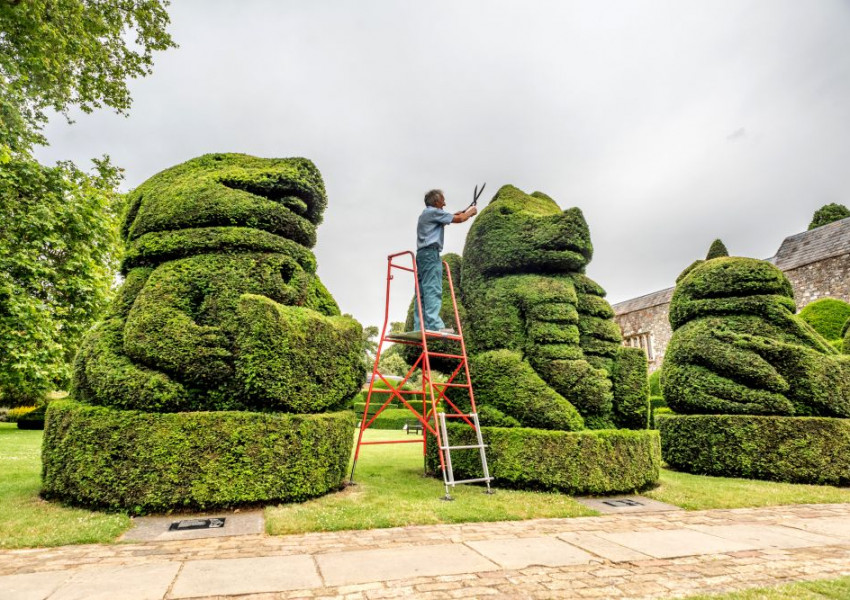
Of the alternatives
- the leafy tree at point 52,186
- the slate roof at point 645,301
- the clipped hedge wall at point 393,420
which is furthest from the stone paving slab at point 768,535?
the slate roof at point 645,301

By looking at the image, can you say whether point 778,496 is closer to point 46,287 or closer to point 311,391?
point 311,391

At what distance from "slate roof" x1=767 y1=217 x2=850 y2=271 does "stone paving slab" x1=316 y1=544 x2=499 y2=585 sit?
899 inches

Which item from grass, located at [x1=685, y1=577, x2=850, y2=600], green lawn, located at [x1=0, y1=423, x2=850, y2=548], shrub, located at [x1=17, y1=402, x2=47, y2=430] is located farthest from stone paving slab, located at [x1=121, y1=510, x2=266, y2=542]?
shrub, located at [x1=17, y1=402, x2=47, y2=430]

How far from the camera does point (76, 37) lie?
11641 millimetres

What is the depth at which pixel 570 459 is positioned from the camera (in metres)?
6.96

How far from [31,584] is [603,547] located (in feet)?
15.4

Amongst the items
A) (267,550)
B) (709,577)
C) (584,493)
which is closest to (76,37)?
(267,550)

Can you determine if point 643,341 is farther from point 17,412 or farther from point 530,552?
point 17,412

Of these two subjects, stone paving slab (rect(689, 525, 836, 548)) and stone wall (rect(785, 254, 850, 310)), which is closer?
stone paving slab (rect(689, 525, 836, 548))

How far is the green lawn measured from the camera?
481 centimetres

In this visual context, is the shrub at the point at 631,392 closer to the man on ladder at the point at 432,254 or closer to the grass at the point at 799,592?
the man on ladder at the point at 432,254

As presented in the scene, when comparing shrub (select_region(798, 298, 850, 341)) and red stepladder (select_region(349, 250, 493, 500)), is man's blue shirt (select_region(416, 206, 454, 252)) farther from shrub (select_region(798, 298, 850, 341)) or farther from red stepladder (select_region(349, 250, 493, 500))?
shrub (select_region(798, 298, 850, 341))

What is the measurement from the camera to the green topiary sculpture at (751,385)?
8.69 m

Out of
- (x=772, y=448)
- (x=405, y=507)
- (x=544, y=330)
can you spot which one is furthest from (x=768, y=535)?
(x=772, y=448)
